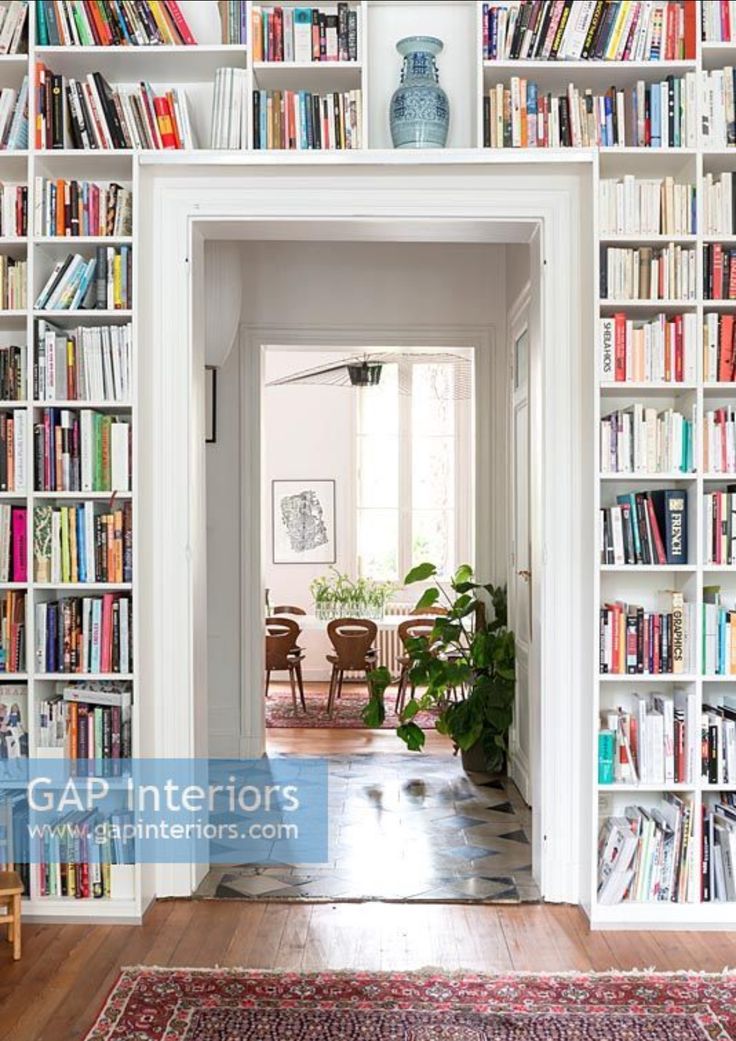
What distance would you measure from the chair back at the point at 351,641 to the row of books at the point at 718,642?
4.15 meters

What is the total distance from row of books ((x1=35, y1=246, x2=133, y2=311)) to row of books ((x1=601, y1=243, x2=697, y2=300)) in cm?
162

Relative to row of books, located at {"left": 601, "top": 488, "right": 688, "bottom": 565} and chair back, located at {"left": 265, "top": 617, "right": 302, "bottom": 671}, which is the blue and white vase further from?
chair back, located at {"left": 265, "top": 617, "right": 302, "bottom": 671}

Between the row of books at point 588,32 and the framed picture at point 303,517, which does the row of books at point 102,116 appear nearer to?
the row of books at point 588,32

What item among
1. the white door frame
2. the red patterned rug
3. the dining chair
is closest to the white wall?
the dining chair

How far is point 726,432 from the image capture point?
3709 millimetres

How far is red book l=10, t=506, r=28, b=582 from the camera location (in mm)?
3797

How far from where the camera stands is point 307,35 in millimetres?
3738

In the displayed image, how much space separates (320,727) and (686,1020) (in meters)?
4.58

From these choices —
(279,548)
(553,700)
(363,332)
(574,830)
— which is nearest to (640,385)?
(553,700)

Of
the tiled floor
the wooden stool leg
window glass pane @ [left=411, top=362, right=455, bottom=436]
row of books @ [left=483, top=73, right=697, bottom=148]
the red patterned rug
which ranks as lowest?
the tiled floor

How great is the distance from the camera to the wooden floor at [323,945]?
10.8 ft

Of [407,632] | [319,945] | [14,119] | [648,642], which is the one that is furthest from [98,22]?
[407,632]

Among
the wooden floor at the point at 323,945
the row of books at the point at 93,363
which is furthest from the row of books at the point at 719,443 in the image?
the row of books at the point at 93,363

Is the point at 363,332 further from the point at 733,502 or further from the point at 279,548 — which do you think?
the point at 279,548
